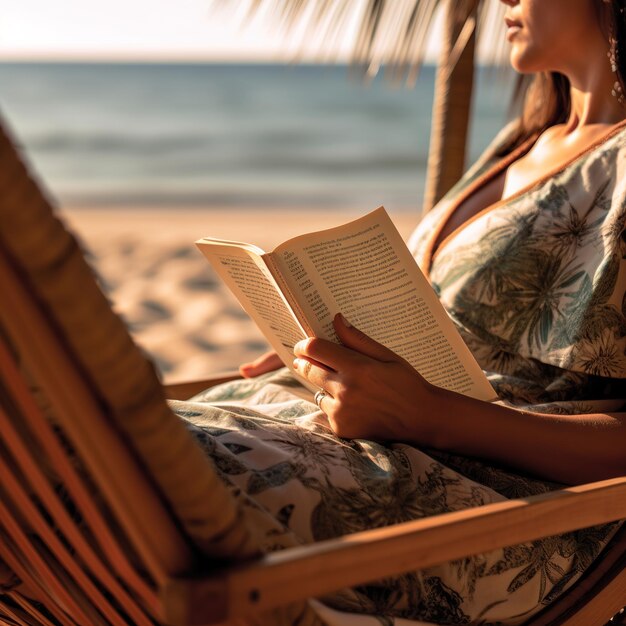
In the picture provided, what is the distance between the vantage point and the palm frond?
1759 millimetres

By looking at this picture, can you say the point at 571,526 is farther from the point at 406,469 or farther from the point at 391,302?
the point at 391,302

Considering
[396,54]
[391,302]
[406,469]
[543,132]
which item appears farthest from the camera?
[396,54]

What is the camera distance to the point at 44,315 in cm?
59

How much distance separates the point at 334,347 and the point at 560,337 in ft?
1.20

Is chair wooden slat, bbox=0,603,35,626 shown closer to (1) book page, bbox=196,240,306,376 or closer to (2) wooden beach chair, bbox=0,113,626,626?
(2) wooden beach chair, bbox=0,113,626,626

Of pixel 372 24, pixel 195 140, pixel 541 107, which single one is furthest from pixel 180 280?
pixel 195 140

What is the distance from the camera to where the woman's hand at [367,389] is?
1016 millimetres

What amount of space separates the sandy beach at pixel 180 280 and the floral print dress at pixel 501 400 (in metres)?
0.63

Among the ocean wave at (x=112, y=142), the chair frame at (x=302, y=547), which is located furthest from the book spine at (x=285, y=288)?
the ocean wave at (x=112, y=142)

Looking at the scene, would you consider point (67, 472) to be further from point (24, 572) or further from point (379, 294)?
point (379, 294)

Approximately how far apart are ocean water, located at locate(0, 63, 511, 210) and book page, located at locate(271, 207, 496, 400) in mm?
4128

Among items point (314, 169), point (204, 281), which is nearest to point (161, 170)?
point (314, 169)

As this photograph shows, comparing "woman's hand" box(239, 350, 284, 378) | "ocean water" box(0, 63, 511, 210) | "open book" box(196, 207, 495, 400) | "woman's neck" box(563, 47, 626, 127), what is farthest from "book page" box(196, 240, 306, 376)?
"ocean water" box(0, 63, 511, 210)

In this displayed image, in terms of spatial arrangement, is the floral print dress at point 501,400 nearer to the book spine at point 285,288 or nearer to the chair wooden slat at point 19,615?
the book spine at point 285,288
